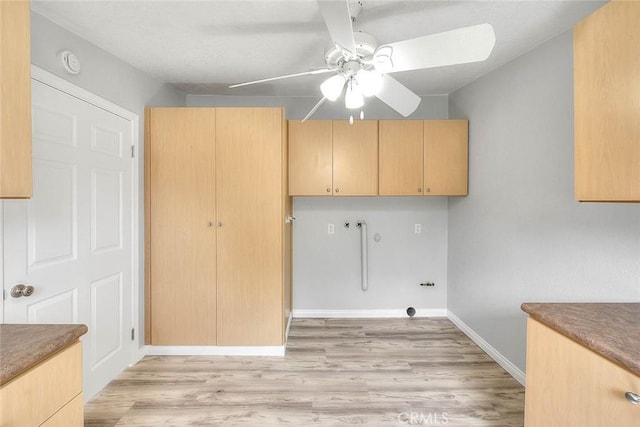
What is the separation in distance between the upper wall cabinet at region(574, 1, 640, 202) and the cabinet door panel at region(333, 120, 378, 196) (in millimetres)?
1743

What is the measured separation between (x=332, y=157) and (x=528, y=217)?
5.53ft

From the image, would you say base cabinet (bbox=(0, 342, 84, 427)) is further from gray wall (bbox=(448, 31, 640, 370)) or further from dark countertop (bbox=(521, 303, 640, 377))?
gray wall (bbox=(448, 31, 640, 370))

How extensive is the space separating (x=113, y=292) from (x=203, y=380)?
3.09ft

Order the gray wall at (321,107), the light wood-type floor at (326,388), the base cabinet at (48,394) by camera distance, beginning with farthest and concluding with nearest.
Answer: the gray wall at (321,107), the light wood-type floor at (326,388), the base cabinet at (48,394)

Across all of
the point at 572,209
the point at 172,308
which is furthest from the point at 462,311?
the point at 172,308

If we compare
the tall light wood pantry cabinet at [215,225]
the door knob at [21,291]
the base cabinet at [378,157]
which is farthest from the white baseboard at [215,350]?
the base cabinet at [378,157]

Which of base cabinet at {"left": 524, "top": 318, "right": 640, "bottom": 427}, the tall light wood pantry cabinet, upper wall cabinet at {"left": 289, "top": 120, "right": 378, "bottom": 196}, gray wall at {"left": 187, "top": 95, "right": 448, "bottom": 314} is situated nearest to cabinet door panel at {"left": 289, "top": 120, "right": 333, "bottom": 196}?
upper wall cabinet at {"left": 289, "top": 120, "right": 378, "bottom": 196}

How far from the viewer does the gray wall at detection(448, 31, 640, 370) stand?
1.67 meters

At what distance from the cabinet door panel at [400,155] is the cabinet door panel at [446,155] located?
0.26 ft

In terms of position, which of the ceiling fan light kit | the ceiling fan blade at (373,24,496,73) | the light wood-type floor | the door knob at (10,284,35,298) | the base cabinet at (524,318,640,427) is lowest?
the light wood-type floor

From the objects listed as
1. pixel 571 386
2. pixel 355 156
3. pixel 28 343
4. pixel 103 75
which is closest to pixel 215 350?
pixel 28 343

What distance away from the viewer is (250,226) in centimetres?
256

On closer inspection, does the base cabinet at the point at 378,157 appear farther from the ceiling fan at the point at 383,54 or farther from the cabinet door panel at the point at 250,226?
the ceiling fan at the point at 383,54

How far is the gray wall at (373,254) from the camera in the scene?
3396 mm
